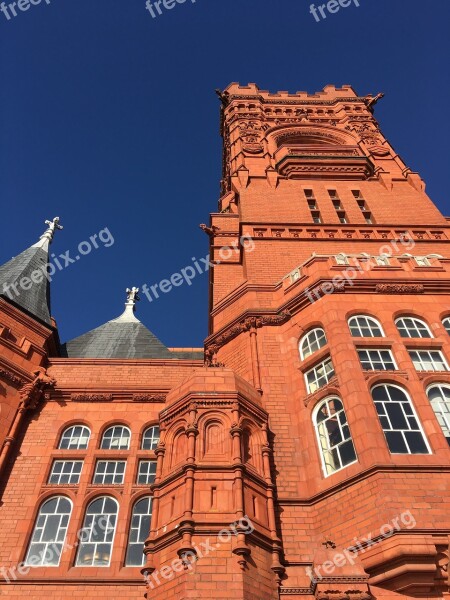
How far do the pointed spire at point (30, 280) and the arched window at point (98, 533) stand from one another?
292 inches

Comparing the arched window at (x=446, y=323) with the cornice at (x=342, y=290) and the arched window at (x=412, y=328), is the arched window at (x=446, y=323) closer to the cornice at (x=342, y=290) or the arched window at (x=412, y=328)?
the arched window at (x=412, y=328)

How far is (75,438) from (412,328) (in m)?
10.1

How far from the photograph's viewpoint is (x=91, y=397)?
53.8 feet

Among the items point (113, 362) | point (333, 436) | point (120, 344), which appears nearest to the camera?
point (333, 436)

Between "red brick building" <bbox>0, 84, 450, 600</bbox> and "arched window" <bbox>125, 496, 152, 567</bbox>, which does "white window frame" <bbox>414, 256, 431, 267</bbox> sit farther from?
"arched window" <bbox>125, 496, 152, 567</bbox>

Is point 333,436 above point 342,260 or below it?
below

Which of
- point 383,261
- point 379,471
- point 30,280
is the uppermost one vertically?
point 30,280

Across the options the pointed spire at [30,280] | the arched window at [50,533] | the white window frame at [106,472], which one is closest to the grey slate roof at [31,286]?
the pointed spire at [30,280]

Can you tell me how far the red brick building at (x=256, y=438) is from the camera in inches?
358

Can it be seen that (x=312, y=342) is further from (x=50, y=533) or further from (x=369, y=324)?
(x=50, y=533)

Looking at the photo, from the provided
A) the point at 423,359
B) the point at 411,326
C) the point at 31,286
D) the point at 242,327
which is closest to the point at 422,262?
the point at 411,326

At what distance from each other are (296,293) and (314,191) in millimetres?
13301

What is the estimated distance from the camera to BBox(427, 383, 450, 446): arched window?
1111cm

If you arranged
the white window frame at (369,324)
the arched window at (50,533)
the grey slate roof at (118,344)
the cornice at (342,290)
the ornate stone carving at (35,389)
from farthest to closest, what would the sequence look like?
the grey slate roof at (118,344) < the ornate stone carving at (35,389) < the cornice at (342,290) < the white window frame at (369,324) < the arched window at (50,533)
